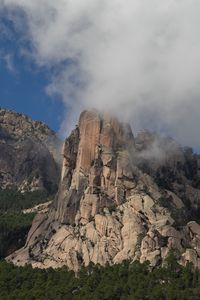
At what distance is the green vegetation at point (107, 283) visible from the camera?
122 metres

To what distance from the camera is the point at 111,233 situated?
5709 inches

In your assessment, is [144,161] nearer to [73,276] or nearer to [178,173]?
[178,173]

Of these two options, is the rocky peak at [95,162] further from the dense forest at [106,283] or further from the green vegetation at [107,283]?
the green vegetation at [107,283]

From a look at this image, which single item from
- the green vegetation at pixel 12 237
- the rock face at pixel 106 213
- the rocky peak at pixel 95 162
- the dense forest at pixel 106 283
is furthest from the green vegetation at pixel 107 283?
the green vegetation at pixel 12 237

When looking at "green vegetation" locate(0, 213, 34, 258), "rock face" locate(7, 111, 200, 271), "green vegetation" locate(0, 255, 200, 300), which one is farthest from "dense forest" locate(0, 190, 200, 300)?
"green vegetation" locate(0, 213, 34, 258)

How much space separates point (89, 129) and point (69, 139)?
7.05 meters

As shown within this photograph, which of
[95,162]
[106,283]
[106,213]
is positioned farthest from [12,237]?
[106,283]

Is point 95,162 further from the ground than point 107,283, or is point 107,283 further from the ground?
point 95,162

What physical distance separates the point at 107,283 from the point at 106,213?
2486 centimetres

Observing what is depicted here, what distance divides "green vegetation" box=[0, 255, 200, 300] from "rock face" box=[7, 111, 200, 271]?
5.37 meters

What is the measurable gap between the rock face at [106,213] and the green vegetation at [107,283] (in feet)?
17.6

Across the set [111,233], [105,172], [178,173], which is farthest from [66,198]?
[178,173]

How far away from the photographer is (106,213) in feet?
495

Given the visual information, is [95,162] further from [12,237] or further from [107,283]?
[107,283]
